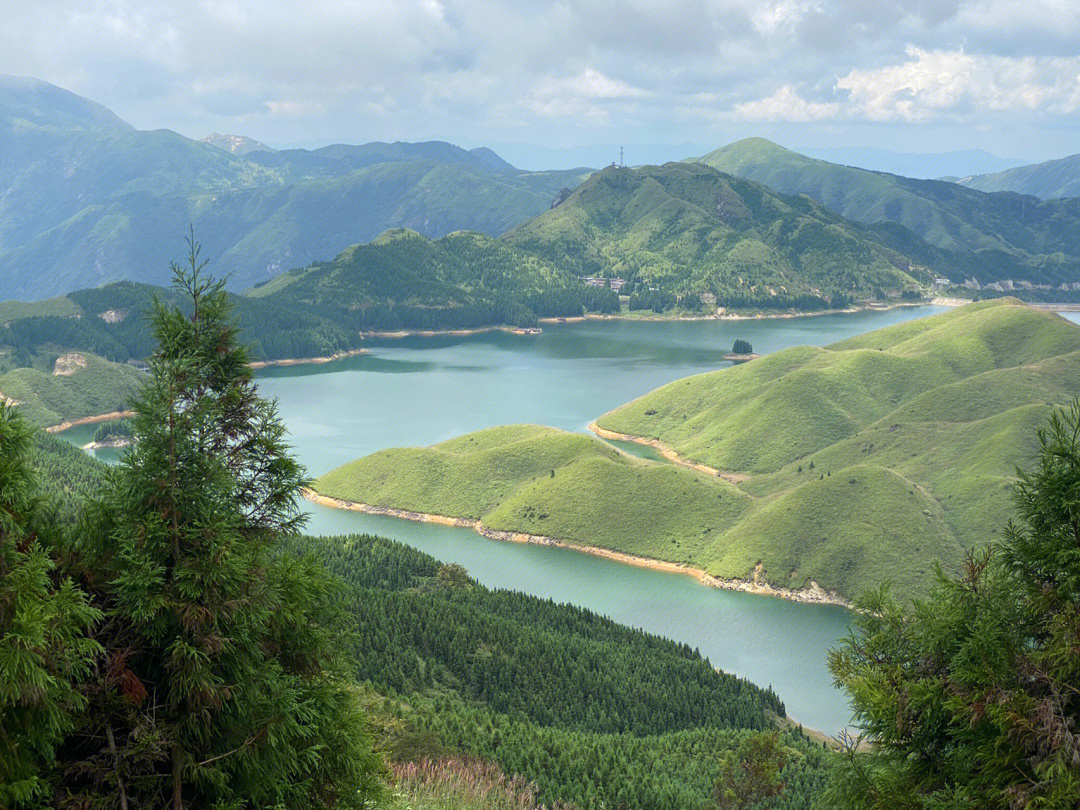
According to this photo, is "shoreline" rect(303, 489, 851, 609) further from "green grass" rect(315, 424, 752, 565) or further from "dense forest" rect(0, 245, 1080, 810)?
"dense forest" rect(0, 245, 1080, 810)

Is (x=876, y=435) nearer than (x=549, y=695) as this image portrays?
No

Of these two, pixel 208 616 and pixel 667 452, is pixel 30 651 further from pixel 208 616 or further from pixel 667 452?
pixel 667 452

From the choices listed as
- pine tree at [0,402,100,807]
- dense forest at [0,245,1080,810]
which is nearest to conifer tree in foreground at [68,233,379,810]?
dense forest at [0,245,1080,810]

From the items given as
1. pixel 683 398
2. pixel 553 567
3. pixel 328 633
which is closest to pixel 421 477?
pixel 553 567

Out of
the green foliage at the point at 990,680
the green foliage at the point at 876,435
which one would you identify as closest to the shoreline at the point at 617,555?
the green foliage at the point at 876,435

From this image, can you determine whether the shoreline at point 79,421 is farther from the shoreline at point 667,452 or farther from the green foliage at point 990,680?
the green foliage at point 990,680

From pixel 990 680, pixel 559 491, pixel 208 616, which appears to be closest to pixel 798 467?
pixel 559 491

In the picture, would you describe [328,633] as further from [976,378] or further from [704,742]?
[976,378]
